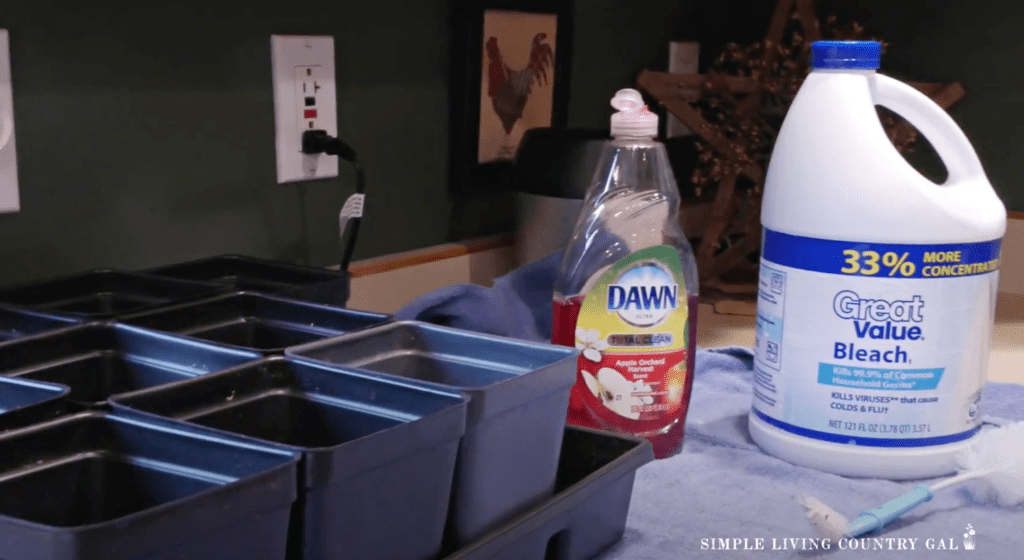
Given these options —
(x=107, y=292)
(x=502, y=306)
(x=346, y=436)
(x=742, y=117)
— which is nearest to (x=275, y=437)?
(x=346, y=436)

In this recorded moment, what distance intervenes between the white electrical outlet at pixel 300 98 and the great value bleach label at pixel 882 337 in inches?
17.2

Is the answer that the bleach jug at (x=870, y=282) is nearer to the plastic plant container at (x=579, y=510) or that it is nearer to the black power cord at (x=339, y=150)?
the plastic plant container at (x=579, y=510)

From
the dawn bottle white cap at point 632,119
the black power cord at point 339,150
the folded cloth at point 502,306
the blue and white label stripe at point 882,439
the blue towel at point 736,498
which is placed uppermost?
the dawn bottle white cap at point 632,119

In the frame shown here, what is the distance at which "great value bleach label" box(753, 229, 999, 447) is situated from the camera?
0.71 meters

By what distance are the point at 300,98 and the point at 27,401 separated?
0.50 m

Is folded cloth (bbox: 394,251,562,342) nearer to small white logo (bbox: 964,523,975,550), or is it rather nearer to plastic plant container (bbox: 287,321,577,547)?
plastic plant container (bbox: 287,321,577,547)

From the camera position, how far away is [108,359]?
587mm

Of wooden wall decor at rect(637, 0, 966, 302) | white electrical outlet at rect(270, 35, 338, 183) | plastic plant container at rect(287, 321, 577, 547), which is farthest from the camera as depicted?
wooden wall decor at rect(637, 0, 966, 302)

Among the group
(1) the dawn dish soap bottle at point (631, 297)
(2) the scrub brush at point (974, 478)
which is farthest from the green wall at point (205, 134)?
(2) the scrub brush at point (974, 478)

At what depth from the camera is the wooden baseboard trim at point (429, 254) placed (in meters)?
1.00

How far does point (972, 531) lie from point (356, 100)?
2.13 ft

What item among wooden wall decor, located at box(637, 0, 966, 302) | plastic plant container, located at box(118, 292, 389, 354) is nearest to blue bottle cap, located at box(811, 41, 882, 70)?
plastic plant container, located at box(118, 292, 389, 354)

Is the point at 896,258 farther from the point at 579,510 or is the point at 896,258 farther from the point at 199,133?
the point at 199,133

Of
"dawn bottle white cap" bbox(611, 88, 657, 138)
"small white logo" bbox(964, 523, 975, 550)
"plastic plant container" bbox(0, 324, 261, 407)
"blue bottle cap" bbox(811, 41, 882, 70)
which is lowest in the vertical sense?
"small white logo" bbox(964, 523, 975, 550)
